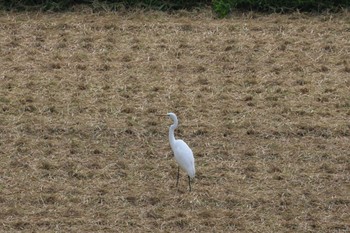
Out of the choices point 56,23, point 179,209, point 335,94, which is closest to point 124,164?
point 179,209

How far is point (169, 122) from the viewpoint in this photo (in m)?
7.93

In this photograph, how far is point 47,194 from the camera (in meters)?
6.80

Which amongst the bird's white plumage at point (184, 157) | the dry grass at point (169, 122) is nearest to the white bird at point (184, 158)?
the bird's white plumage at point (184, 157)

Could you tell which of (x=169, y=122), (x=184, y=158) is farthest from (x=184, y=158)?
(x=169, y=122)

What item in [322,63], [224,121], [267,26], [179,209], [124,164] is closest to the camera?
[179,209]

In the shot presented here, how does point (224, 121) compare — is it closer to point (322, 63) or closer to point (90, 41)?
point (322, 63)

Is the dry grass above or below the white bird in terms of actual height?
below

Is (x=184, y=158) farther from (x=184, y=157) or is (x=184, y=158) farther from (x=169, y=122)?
(x=169, y=122)

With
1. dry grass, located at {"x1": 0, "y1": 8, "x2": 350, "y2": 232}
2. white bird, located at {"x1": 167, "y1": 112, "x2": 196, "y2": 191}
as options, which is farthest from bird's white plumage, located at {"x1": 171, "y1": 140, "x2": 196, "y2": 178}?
dry grass, located at {"x1": 0, "y1": 8, "x2": 350, "y2": 232}

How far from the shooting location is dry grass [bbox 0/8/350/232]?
21.7 ft

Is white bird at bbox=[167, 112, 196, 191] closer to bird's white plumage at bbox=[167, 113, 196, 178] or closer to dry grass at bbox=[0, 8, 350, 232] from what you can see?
bird's white plumage at bbox=[167, 113, 196, 178]

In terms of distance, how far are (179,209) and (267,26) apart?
3.60m

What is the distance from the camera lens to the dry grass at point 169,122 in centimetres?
661

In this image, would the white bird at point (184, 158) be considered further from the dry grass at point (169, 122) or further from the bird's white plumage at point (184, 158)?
the dry grass at point (169, 122)
